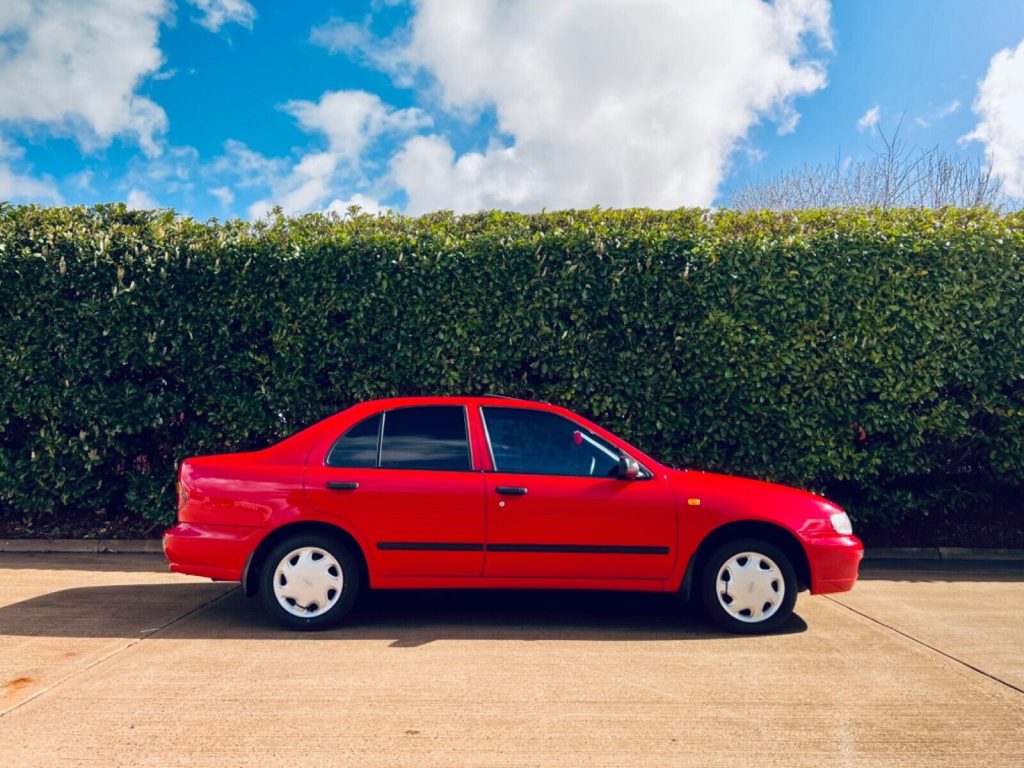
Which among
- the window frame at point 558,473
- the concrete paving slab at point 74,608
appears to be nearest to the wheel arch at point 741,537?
the window frame at point 558,473

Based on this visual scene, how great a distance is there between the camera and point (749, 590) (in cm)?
561

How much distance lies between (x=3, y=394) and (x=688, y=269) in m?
7.00

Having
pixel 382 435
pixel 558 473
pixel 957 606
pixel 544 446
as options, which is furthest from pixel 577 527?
pixel 957 606

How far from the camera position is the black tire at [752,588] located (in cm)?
561

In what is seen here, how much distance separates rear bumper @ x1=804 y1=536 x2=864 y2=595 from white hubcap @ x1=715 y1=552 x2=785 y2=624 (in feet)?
0.85

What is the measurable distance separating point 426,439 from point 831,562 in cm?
288

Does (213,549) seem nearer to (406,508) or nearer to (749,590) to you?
(406,508)

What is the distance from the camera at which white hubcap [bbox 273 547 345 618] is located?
5.50 m

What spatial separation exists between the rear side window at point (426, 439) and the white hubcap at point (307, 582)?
2.44 ft

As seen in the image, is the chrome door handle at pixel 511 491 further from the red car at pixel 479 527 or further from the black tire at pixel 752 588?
the black tire at pixel 752 588

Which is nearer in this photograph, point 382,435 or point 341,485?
point 341,485

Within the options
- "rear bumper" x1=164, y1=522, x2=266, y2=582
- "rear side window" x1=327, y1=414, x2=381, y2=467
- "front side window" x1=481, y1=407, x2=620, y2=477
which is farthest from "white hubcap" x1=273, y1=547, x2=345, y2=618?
"front side window" x1=481, y1=407, x2=620, y2=477

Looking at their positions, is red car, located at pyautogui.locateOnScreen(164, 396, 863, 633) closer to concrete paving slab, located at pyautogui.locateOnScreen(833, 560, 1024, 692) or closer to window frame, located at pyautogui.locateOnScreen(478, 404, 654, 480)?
window frame, located at pyautogui.locateOnScreen(478, 404, 654, 480)

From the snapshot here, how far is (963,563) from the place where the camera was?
337 inches
